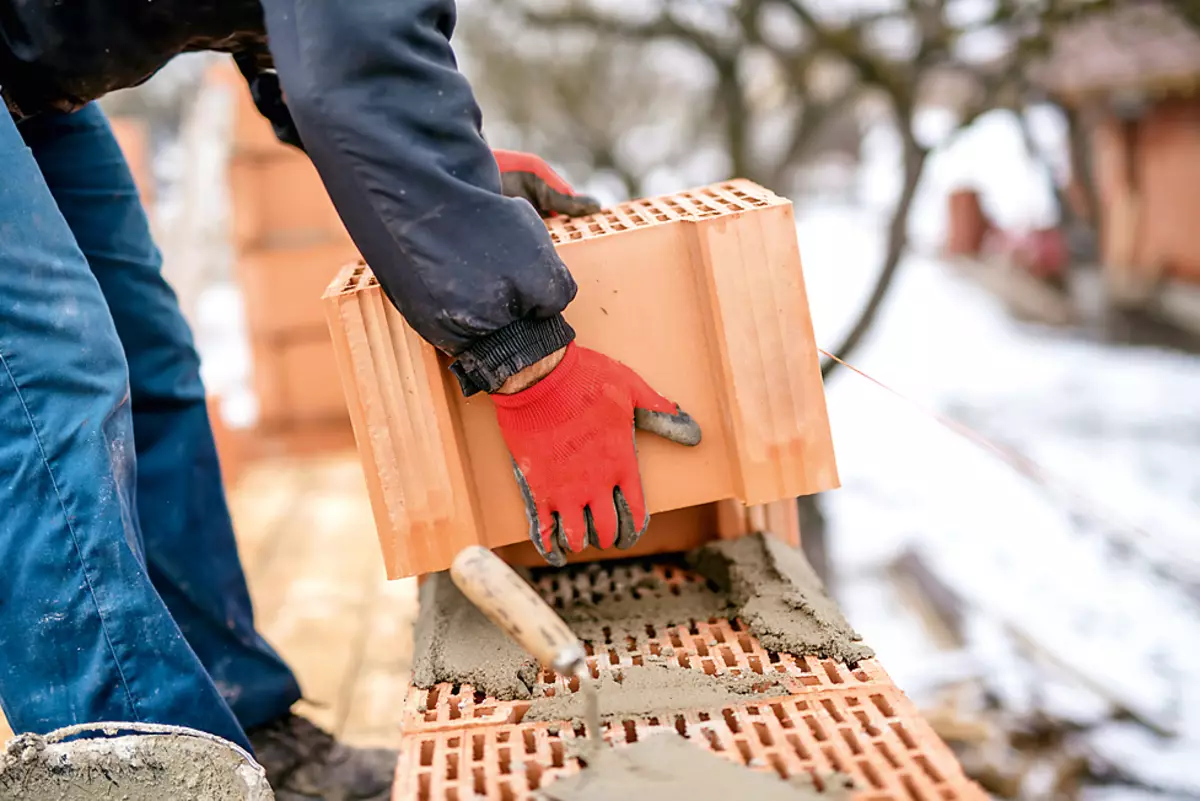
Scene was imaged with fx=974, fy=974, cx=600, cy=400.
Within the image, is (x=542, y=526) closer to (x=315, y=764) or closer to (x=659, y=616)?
(x=659, y=616)

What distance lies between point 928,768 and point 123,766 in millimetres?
963

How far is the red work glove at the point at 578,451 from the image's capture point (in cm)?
132

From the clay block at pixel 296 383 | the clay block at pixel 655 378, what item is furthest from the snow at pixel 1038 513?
the clay block at pixel 296 383

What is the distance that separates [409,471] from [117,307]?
67 cm

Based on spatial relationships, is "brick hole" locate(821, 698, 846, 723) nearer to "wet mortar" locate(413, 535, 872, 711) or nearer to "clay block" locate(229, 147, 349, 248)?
"wet mortar" locate(413, 535, 872, 711)

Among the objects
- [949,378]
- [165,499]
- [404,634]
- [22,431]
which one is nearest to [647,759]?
[22,431]

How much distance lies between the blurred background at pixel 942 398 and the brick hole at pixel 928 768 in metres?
0.84

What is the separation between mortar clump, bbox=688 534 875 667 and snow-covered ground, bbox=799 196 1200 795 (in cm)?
34

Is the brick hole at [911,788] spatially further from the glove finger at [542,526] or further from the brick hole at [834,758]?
the glove finger at [542,526]

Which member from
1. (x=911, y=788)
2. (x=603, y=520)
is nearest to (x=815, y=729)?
(x=911, y=788)

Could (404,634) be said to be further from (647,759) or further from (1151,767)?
(1151,767)

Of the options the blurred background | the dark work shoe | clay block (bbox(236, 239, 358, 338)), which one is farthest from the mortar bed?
clay block (bbox(236, 239, 358, 338))

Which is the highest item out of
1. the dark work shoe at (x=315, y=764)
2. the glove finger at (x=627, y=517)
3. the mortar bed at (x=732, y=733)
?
the glove finger at (x=627, y=517)

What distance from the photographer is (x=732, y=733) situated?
1098mm
